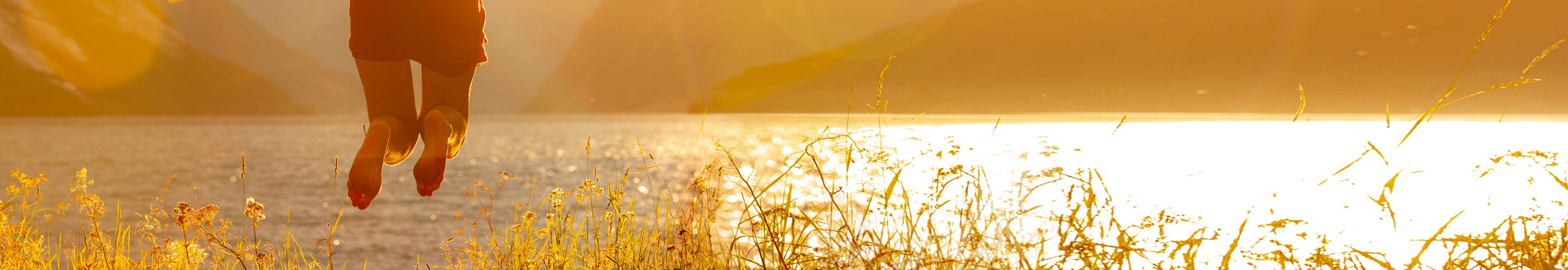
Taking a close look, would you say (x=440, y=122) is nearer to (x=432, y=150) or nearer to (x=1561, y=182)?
(x=432, y=150)

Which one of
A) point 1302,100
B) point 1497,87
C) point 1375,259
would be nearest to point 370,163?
point 1302,100

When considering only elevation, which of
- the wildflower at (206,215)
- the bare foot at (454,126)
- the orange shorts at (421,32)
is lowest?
the wildflower at (206,215)

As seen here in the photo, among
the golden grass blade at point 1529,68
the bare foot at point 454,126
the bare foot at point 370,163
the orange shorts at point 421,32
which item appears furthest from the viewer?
the bare foot at point 454,126

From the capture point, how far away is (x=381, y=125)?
3326 millimetres

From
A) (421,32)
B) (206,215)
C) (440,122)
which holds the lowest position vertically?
(206,215)

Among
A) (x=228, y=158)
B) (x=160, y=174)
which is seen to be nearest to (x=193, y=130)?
(x=228, y=158)

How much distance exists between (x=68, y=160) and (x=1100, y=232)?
94.1 meters

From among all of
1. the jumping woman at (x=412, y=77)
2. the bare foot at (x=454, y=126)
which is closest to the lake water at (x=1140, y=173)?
the jumping woman at (x=412, y=77)

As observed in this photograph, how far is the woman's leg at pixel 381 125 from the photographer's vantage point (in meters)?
3.31

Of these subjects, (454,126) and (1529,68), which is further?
(454,126)

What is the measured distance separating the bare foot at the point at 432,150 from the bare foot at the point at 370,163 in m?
0.14

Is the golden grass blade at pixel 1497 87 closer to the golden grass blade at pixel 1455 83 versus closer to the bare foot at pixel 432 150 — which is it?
the golden grass blade at pixel 1455 83

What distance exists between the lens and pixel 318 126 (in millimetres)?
169125

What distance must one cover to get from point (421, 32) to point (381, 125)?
0.45 m
